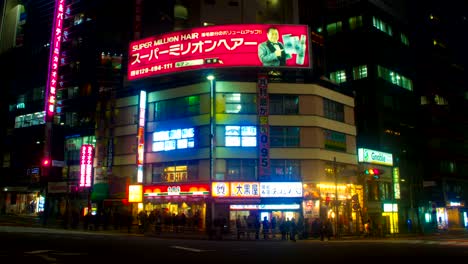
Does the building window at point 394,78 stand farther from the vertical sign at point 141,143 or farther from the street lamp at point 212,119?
the vertical sign at point 141,143

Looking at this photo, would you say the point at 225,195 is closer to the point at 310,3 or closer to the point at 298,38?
the point at 298,38

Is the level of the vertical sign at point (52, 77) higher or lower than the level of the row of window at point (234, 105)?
higher

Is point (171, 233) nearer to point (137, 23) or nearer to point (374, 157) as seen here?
point (374, 157)

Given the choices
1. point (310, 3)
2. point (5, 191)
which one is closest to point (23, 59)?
point (5, 191)

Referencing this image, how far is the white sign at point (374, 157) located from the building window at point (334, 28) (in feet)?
66.3

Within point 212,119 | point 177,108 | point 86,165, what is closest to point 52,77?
point 86,165

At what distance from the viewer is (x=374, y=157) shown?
4881cm

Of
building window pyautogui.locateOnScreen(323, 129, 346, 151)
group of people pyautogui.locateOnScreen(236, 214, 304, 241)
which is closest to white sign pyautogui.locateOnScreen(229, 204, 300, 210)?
group of people pyautogui.locateOnScreen(236, 214, 304, 241)

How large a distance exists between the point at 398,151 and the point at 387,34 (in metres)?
16.4

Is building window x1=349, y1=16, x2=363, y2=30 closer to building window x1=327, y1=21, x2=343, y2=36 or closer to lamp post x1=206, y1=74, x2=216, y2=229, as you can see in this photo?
building window x1=327, y1=21, x2=343, y2=36

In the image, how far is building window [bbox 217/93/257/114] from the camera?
40.5 m

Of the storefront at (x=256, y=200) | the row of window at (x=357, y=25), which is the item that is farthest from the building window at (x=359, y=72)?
the storefront at (x=256, y=200)

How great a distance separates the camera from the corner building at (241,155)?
3853 cm

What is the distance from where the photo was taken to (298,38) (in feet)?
139
